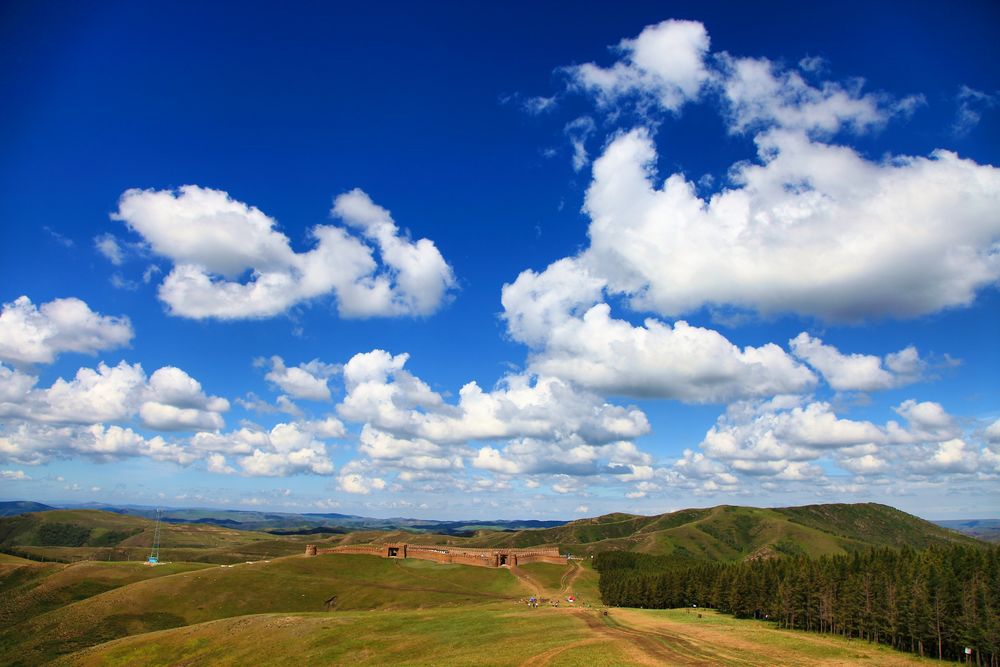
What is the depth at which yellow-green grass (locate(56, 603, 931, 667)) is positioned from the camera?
67.7m

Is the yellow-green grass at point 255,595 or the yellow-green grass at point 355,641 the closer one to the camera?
the yellow-green grass at point 355,641

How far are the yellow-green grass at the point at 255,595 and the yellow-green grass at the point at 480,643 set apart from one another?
21280mm

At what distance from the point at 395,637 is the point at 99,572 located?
377ft

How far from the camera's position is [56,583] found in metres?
144

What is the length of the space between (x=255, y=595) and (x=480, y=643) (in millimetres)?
84426

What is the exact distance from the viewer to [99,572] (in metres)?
154

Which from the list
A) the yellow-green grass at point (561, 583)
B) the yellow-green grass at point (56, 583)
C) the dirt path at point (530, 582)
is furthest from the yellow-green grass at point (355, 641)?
the yellow-green grass at point (561, 583)

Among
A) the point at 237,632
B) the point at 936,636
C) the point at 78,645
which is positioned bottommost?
the point at 78,645

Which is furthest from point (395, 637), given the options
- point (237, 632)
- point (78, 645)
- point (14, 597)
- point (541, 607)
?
point (14, 597)

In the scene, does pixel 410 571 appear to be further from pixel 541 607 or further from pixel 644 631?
pixel 644 631

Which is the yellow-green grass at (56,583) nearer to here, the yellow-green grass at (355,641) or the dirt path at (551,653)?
the yellow-green grass at (355,641)

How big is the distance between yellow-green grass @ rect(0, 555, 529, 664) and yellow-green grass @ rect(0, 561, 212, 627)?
1083cm

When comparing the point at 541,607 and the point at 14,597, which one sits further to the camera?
the point at 14,597

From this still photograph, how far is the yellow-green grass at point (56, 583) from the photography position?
129 m
